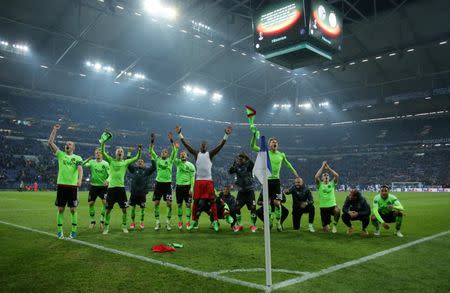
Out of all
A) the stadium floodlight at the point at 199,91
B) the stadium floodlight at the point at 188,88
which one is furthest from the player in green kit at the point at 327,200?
the stadium floodlight at the point at 199,91

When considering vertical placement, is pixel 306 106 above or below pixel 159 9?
above

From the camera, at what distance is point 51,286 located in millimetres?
4586

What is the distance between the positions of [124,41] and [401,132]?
1778 inches

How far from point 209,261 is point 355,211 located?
209 inches

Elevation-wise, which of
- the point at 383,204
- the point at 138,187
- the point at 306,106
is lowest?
the point at 383,204

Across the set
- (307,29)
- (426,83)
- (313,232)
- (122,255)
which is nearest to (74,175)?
(122,255)

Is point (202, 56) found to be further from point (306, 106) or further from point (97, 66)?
point (306, 106)

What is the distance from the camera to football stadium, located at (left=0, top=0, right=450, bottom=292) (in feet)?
19.0

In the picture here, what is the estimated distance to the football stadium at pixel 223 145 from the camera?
5789mm

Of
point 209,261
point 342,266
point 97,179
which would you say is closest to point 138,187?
point 97,179

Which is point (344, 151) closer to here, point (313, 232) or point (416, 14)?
point (416, 14)

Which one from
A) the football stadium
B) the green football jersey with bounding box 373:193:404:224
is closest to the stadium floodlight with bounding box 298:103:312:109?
the football stadium

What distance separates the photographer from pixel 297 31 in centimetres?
1560

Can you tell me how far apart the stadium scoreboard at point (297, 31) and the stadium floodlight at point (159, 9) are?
12.2 metres
